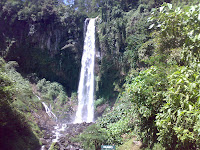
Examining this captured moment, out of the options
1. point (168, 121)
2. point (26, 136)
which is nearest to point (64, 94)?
point (26, 136)

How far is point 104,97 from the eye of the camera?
708 inches

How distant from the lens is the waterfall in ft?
59.4

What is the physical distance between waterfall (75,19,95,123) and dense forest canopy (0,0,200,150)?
0.64m

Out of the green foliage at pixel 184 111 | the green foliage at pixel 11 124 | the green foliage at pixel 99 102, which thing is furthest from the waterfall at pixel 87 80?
the green foliage at pixel 184 111

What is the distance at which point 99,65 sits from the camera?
19906 mm

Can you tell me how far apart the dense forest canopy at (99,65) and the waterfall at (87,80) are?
0.64 metres

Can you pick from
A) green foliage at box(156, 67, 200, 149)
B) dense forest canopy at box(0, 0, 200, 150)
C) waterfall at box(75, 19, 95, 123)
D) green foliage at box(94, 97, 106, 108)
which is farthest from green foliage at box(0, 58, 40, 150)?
green foliage at box(94, 97, 106, 108)

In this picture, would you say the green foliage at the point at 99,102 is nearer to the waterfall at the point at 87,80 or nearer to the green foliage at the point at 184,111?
the waterfall at the point at 87,80

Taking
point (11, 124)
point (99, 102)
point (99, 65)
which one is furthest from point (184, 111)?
point (99, 65)

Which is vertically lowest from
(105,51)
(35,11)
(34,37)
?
(105,51)

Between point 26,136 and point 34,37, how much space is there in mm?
15081

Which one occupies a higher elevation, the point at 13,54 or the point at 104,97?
the point at 13,54

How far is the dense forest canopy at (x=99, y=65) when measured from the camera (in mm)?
4719

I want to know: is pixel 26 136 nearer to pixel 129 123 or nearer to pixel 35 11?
pixel 129 123
